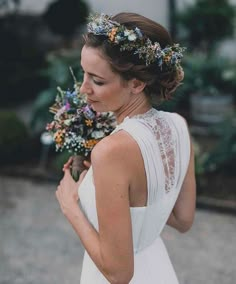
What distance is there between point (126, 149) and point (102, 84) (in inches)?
8.3

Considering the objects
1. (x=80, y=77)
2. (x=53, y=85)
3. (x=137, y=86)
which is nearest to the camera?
(x=137, y=86)

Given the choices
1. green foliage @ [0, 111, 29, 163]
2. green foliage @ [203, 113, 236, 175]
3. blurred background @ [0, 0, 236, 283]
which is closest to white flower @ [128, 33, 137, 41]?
blurred background @ [0, 0, 236, 283]

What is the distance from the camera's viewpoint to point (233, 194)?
20.4 feet

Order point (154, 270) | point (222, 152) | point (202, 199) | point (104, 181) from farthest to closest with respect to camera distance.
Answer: point (222, 152)
point (202, 199)
point (154, 270)
point (104, 181)

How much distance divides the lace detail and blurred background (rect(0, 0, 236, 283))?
11.0 ft

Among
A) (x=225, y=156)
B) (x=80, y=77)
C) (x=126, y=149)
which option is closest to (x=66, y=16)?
(x=225, y=156)

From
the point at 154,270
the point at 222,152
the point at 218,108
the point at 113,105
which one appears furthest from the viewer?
the point at 218,108

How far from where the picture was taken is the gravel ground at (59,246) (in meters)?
4.78

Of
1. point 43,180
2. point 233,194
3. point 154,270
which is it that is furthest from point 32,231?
point 154,270

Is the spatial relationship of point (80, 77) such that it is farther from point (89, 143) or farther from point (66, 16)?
point (66, 16)

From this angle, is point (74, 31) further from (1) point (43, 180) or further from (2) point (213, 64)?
(1) point (43, 180)

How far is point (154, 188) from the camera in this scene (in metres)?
2.10

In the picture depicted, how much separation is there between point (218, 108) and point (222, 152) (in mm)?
1980

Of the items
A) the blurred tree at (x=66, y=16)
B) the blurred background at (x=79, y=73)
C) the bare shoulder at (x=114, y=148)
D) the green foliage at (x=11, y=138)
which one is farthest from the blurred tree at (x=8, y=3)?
the bare shoulder at (x=114, y=148)
